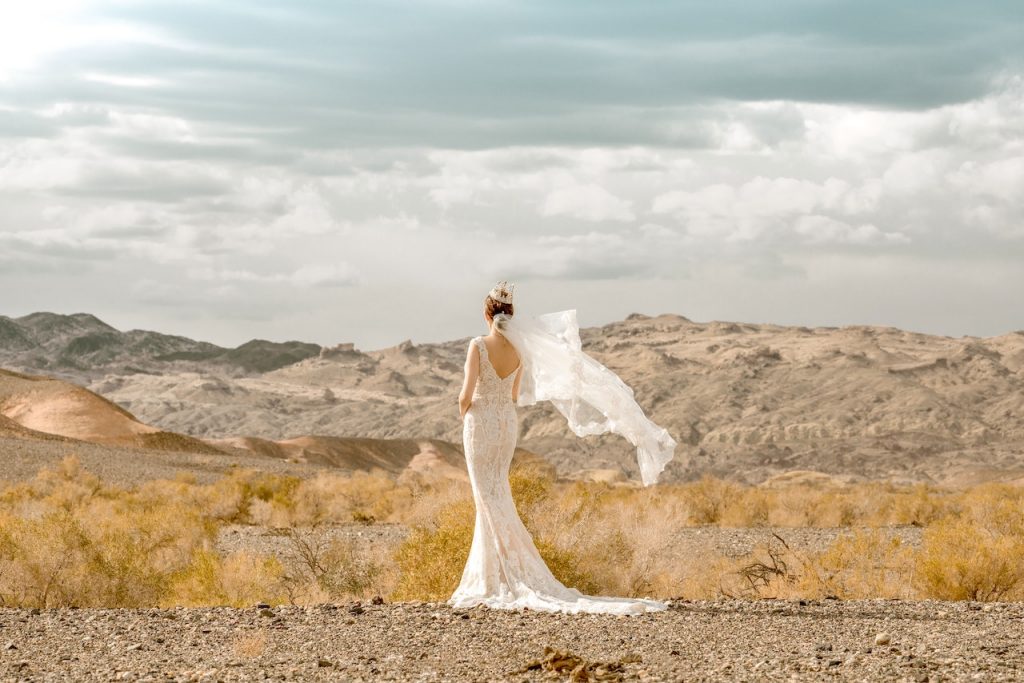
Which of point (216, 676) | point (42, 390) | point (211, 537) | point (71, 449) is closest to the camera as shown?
point (216, 676)

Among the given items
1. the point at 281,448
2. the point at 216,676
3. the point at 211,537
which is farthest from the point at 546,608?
the point at 281,448

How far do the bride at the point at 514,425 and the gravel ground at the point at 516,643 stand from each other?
376 mm

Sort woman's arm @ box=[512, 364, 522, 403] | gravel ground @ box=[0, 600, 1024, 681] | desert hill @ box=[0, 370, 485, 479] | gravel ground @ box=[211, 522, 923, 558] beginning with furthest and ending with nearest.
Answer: desert hill @ box=[0, 370, 485, 479] → gravel ground @ box=[211, 522, 923, 558] → woman's arm @ box=[512, 364, 522, 403] → gravel ground @ box=[0, 600, 1024, 681]

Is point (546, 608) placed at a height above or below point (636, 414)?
below

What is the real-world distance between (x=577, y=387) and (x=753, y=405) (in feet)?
286

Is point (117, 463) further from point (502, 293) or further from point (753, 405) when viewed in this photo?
point (753, 405)

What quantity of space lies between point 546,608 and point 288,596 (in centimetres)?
511

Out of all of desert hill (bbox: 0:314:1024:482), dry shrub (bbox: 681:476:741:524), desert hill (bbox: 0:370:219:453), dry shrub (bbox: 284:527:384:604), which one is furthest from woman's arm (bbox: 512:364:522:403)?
desert hill (bbox: 0:314:1024:482)

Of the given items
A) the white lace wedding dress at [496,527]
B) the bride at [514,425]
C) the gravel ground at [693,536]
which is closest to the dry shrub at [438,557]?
the bride at [514,425]

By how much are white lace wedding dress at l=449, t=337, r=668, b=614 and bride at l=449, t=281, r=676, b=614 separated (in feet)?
0.03

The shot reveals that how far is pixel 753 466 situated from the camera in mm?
82500

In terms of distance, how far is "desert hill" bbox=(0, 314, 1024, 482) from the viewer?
84125 mm

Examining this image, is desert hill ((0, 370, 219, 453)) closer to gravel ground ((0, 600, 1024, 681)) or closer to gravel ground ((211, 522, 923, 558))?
gravel ground ((211, 522, 923, 558))

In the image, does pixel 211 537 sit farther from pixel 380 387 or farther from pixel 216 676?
pixel 380 387
